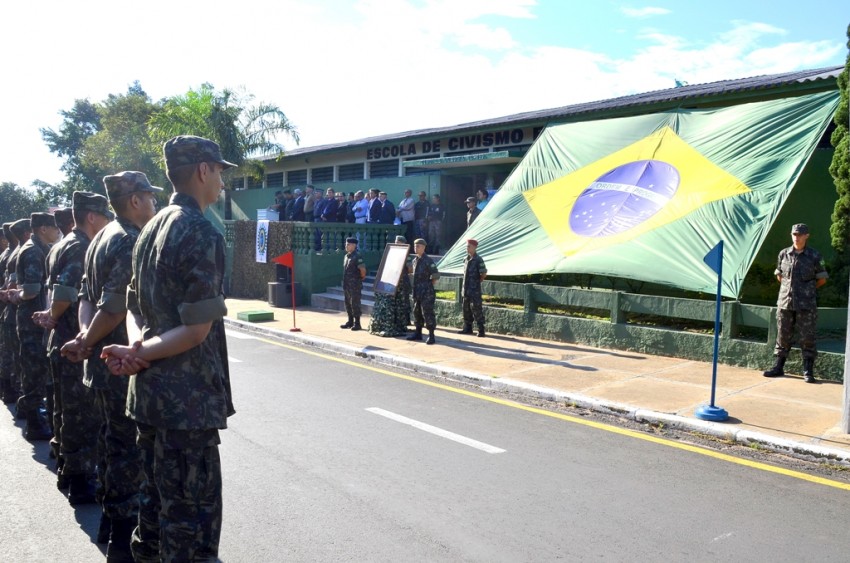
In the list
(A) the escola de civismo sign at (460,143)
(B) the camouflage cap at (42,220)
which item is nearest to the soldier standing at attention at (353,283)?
(A) the escola de civismo sign at (460,143)

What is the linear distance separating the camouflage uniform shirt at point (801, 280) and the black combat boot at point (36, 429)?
28.3 ft

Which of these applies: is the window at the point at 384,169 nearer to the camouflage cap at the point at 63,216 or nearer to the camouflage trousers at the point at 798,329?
the camouflage trousers at the point at 798,329

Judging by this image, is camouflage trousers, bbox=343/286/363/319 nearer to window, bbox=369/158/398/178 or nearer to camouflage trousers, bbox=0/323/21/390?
camouflage trousers, bbox=0/323/21/390

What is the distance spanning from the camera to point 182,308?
9.41 ft

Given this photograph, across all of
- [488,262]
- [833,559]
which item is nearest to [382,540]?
[833,559]

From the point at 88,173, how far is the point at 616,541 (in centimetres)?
5340

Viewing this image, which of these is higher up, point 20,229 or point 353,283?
point 20,229

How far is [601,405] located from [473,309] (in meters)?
5.26

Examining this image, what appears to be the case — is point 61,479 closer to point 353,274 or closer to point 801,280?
point 801,280

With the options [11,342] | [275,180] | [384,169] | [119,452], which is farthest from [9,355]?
[275,180]

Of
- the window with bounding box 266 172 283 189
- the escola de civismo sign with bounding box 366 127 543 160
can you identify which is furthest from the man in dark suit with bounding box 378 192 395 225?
the window with bounding box 266 172 283 189

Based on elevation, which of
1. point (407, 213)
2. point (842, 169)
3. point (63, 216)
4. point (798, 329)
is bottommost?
point (798, 329)

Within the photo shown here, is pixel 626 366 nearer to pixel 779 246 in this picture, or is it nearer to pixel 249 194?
pixel 779 246

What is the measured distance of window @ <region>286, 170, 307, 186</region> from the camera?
2873cm
